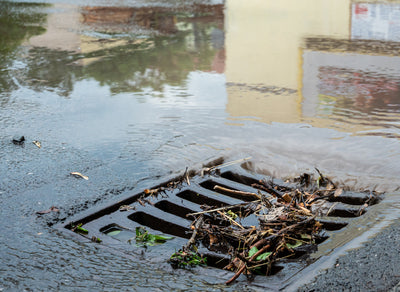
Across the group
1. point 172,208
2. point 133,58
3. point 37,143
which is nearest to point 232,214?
point 172,208

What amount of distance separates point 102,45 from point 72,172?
3.97 metres

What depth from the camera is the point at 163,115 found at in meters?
4.11

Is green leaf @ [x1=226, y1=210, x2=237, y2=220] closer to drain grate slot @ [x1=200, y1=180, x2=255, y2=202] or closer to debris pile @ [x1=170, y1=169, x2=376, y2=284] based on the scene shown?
debris pile @ [x1=170, y1=169, x2=376, y2=284]

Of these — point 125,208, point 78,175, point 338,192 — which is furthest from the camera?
point 78,175

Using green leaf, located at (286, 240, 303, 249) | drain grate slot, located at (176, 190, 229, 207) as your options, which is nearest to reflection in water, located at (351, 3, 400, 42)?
drain grate slot, located at (176, 190, 229, 207)

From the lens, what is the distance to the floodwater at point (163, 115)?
2.26 m

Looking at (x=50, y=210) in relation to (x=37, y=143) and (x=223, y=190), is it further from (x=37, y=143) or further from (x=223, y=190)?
(x=37, y=143)

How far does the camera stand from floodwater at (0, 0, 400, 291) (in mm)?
2264

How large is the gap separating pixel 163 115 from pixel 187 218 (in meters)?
1.68

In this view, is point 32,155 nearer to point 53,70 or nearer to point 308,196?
point 308,196

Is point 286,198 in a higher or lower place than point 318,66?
lower

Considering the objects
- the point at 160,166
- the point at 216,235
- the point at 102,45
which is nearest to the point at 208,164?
the point at 160,166

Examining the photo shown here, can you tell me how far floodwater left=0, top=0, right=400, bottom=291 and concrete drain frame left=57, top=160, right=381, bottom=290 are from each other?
0.33 feet

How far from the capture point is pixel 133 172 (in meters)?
3.06
